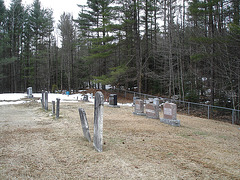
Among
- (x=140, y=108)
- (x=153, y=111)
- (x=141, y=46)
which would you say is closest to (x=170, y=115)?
(x=153, y=111)

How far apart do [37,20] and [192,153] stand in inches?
1278

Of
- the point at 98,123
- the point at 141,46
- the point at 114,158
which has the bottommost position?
the point at 114,158

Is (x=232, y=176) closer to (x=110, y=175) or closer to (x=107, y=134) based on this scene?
(x=110, y=175)

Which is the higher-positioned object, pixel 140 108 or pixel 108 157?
pixel 140 108

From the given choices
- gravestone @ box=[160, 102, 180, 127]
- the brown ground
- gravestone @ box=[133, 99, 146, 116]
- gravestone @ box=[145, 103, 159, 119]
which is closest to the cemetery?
the brown ground

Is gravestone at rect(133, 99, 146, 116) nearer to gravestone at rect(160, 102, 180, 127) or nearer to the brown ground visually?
gravestone at rect(160, 102, 180, 127)

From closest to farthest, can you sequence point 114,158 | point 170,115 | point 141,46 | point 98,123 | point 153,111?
point 114,158
point 98,123
point 170,115
point 153,111
point 141,46

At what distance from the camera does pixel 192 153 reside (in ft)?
→ 14.0

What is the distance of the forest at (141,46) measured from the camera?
1447 cm

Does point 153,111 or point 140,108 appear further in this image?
point 140,108

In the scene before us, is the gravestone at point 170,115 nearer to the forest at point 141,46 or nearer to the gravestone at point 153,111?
the gravestone at point 153,111

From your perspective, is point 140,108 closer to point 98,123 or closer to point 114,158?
point 98,123

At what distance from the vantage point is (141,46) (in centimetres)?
2408

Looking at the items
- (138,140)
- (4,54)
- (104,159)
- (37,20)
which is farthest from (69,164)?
(4,54)
